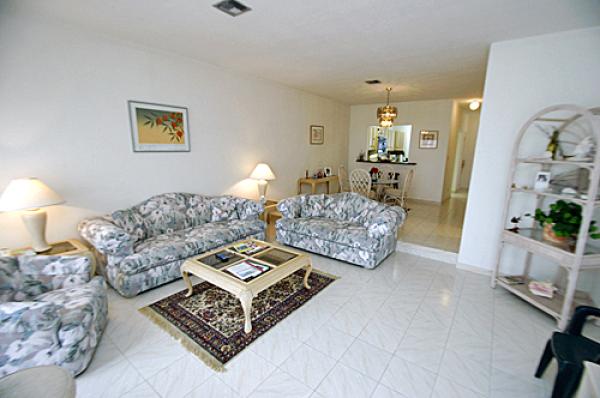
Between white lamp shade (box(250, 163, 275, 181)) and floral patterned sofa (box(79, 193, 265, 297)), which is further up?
white lamp shade (box(250, 163, 275, 181))

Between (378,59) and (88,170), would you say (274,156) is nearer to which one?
(378,59)

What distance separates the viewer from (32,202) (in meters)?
2.18

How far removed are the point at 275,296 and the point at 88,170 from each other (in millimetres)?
2361

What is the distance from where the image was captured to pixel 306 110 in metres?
5.54

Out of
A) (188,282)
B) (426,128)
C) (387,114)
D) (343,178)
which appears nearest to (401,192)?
(387,114)

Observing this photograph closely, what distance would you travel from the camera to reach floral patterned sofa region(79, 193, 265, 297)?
2.47 meters

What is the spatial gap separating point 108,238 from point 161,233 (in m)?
0.77

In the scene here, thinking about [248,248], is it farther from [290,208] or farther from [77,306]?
[77,306]

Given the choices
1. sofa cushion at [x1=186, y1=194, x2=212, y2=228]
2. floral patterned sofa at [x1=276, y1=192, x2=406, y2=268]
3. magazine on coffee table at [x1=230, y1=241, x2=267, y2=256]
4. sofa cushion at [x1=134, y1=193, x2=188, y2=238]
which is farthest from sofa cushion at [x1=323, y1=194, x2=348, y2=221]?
sofa cushion at [x1=134, y1=193, x2=188, y2=238]

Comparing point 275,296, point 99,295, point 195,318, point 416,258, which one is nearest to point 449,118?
point 416,258

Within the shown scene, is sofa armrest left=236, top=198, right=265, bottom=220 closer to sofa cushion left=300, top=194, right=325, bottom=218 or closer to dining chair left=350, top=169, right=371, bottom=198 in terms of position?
sofa cushion left=300, top=194, right=325, bottom=218

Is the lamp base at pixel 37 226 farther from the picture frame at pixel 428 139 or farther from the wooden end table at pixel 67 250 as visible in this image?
the picture frame at pixel 428 139

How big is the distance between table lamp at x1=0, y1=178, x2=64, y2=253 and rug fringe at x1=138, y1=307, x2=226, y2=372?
44.4 inches

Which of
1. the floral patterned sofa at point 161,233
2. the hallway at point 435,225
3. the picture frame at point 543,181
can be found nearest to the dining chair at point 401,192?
the hallway at point 435,225
